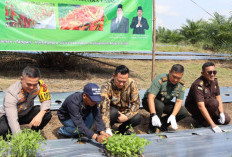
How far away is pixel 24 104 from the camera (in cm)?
285

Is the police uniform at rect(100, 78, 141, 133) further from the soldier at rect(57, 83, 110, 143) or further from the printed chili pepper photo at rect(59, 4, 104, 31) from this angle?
the printed chili pepper photo at rect(59, 4, 104, 31)

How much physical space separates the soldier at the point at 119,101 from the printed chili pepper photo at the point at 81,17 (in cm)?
243

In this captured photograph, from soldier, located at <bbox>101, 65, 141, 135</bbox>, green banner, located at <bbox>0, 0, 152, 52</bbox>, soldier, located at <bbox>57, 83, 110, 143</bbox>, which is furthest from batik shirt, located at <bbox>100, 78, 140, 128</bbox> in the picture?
green banner, located at <bbox>0, 0, 152, 52</bbox>

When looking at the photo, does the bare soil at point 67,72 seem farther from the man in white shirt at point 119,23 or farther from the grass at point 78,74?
the man in white shirt at point 119,23

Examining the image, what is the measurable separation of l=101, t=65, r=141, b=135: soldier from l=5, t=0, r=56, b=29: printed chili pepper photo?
247 centimetres

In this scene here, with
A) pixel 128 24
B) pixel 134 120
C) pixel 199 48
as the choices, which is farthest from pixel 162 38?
pixel 134 120

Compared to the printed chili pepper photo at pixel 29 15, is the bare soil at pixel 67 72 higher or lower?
lower

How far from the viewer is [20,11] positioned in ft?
15.9

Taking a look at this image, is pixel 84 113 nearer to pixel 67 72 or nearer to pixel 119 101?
pixel 119 101

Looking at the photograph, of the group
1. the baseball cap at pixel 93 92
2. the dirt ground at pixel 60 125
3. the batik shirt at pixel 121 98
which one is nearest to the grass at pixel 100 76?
the dirt ground at pixel 60 125

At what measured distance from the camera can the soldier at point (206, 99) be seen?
363cm

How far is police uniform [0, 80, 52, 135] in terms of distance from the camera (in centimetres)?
259

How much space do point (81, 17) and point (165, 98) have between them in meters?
2.65

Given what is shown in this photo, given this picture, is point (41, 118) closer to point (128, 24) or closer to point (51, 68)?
point (128, 24)
